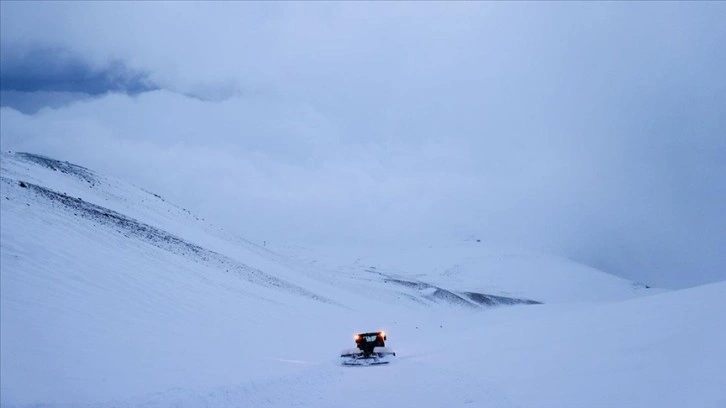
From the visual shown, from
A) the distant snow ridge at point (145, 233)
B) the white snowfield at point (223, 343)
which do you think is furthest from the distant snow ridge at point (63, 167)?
the white snowfield at point (223, 343)

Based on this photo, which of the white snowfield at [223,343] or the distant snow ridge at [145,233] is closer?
the white snowfield at [223,343]

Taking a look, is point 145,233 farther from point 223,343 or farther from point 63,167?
point 63,167

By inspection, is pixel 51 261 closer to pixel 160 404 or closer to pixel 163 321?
pixel 163 321

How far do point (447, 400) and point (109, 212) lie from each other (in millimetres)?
30769

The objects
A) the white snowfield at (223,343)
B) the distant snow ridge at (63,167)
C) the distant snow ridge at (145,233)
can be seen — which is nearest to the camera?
the white snowfield at (223,343)

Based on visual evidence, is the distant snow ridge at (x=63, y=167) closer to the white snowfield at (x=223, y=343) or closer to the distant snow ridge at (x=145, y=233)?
the distant snow ridge at (x=145, y=233)

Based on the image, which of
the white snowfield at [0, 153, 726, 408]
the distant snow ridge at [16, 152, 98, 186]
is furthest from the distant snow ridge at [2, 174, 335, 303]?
the white snowfield at [0, 153, 726, 408]

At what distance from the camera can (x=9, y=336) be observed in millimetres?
10711

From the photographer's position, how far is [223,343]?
1873 centimetres

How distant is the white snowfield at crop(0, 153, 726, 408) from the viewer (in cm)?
972

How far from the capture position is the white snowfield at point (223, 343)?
972cm

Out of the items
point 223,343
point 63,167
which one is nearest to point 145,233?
point 223,343

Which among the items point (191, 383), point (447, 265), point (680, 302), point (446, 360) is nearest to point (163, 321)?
point (191, 383)

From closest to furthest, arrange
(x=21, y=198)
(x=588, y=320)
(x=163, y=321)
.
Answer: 1. (x=163, y=321)
2. (x=588, y=320)
3. (x=21, y=198)
